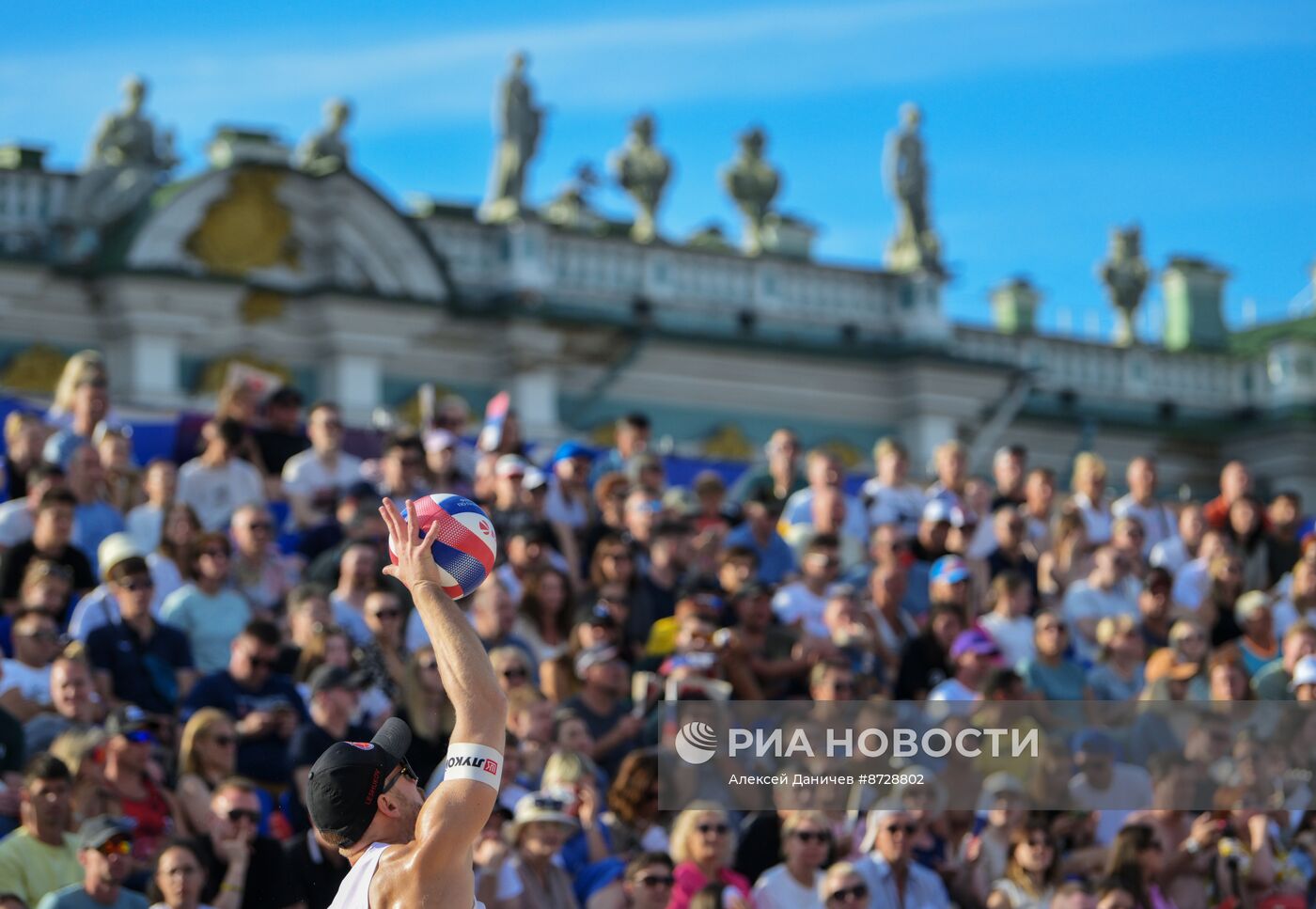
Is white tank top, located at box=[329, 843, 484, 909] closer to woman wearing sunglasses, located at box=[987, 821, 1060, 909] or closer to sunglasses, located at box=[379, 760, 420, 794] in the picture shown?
sunglasses, located at box=[379, 760, 420, 794]

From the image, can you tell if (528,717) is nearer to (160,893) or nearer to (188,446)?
(160,893)

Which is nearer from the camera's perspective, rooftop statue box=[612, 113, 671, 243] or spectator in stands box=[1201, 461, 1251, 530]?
spectator in stands box=[1201, 461, 1251, 530]

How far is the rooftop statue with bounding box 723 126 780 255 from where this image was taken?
3077 cm

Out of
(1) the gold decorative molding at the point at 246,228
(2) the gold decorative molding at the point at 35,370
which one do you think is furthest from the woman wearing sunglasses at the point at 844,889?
(1) the gold decorative molding at the point at 246,228

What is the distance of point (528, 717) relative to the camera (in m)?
11.0

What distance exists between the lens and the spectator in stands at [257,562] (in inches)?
475

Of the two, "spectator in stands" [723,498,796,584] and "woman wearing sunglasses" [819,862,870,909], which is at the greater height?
"spectator in stands" [723,498,796,584]

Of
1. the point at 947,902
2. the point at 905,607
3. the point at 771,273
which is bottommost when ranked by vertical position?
the point at 947,902

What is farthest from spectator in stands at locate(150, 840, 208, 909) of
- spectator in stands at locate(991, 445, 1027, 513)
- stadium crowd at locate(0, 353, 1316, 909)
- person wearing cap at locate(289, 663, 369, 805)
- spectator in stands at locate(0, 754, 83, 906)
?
spectator in stands at locate(991, 445, 1027, 513)

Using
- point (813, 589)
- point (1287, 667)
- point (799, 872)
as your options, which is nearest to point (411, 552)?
point (799, 872)

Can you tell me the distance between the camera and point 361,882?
241 inches

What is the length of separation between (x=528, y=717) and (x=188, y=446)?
14.5 ft

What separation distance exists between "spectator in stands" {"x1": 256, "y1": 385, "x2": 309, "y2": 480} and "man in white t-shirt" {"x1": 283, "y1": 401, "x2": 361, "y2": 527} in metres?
0.14

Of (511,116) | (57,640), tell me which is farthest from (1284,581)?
(511,116)
